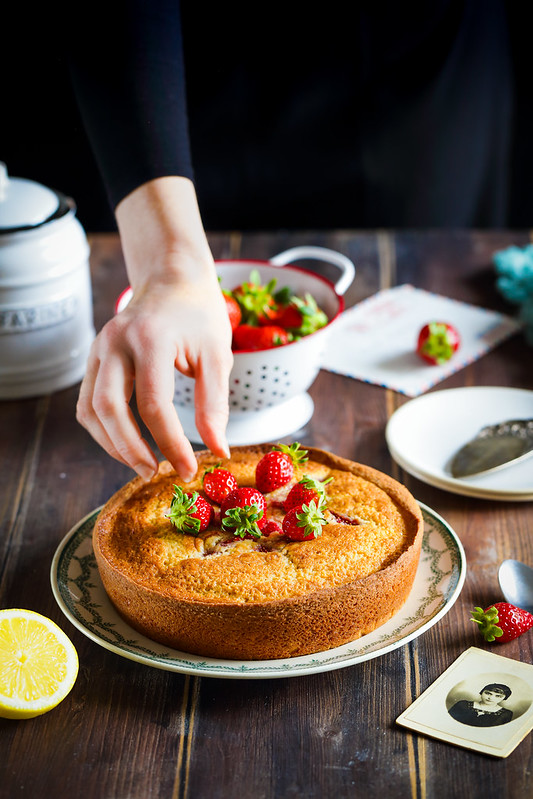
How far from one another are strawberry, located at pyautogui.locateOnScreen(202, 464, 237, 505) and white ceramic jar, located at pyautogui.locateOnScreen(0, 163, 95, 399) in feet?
2.38

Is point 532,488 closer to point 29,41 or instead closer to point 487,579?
point 487,579

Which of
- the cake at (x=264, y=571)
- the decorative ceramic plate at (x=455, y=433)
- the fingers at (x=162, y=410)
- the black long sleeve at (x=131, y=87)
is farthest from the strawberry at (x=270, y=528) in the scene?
the black long sleeve at (x=131, y=87)

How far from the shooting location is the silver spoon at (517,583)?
117cm

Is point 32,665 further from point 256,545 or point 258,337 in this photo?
point 258,337

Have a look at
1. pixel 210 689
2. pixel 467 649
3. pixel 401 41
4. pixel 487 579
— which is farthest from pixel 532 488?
pixel 401 41

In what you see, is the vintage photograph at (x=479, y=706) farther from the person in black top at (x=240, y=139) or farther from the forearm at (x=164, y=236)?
the forearm at (x=164, y=236)

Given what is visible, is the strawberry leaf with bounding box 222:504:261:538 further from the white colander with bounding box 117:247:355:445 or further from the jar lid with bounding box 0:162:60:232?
the jar lid with bounding box 0:162:60:232

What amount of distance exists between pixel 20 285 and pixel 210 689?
99 cm

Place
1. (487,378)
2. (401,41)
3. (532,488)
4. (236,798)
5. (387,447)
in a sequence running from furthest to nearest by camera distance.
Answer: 1. (401,41)
2. (487,378)
3. (387,447)
4. (532,488)
5. (236,798)

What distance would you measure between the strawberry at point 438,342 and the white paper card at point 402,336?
0.02 meters

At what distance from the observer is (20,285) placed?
171cm

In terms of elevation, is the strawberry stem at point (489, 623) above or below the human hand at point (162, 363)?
below

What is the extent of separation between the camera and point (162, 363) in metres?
1.17

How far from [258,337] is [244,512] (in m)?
0.52
